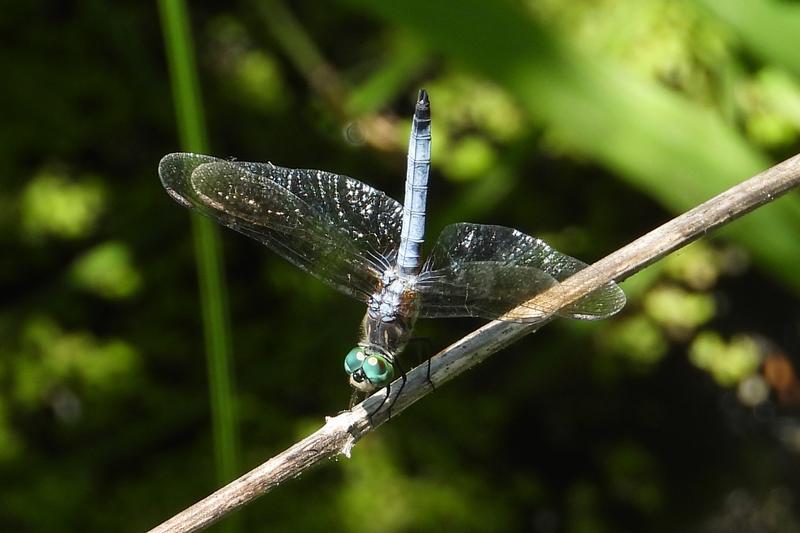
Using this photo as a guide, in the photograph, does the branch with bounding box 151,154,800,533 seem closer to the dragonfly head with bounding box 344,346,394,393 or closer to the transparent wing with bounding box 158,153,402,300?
the dragonfly head with bounding box 344,346,394,393

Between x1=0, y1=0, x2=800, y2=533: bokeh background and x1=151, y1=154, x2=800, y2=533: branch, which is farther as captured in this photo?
x1=0, y1=0, x2=800, y2=533: bokeh background

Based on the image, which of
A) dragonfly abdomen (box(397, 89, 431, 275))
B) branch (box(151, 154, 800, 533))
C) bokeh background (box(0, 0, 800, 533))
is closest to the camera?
branch (box(151, 154, 800, 533))

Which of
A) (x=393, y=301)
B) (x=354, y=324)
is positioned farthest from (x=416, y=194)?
(x=354, y=324)

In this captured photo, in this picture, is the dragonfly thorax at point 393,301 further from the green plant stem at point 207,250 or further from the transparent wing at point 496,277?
the green plant stem at point 207,250

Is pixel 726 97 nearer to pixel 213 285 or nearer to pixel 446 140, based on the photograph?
pixel 446 140

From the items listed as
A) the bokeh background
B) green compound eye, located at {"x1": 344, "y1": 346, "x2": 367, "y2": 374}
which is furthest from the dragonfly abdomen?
the bokeh background

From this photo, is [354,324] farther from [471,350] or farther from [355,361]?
[471,350]

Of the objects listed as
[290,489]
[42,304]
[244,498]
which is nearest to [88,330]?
[42,304]

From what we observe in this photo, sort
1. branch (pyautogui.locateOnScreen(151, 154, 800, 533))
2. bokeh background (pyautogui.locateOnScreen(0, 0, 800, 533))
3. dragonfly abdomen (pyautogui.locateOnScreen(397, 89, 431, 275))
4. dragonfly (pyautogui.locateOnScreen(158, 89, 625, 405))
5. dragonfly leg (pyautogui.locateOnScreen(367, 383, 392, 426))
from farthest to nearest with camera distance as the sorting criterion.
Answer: bokeh background (pyautogui.locateOnScreen(0, 0, 800, 533)), dragonfly abdomen (pyautogui.locateOnScreen(397, 89, 431, 275)), dragonfly (pyautogui.locateOnScreen(158, 89, 625, 405)), dragonfly leg (pyautogui.locateOnScreen(367, 383, 392, 426)), branch (pyautogui.locateOnScreen(151, 154, 800, 533))
